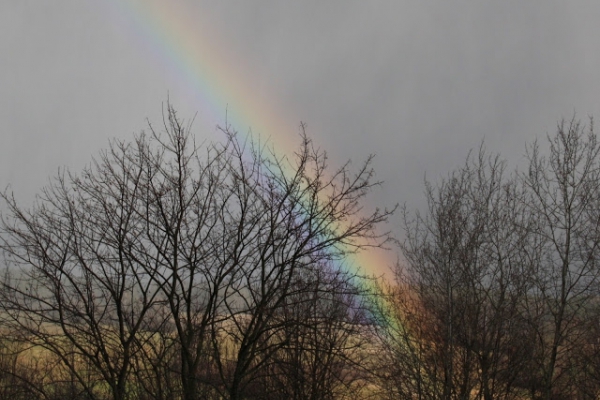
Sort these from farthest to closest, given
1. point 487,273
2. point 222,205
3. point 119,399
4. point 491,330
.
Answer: point 487,273 < point 491,330 < point 222,205 < point 119,399

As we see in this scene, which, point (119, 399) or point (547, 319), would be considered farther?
point (547, 319)

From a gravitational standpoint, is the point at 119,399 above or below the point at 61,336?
below

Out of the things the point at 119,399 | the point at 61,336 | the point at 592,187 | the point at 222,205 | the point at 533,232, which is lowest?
the point at 119,399

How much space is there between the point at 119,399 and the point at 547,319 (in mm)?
9880

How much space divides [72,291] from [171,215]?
5.31 ft

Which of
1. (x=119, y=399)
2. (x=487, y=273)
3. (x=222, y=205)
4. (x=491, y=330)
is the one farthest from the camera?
(x=487, y=273)

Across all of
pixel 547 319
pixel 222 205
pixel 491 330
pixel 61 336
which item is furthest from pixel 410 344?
pixel 61 336

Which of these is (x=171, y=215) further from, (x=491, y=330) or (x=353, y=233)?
(x=491, y=330)

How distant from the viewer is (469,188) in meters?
12.2

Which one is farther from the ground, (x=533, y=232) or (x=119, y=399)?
(x=533, y=232)

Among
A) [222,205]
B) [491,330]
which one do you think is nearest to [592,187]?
[491,330]

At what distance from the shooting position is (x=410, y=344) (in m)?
11.3

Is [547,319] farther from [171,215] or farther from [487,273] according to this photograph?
[171,215]

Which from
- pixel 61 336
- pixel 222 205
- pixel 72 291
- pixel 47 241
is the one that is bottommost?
pixel 61 336
